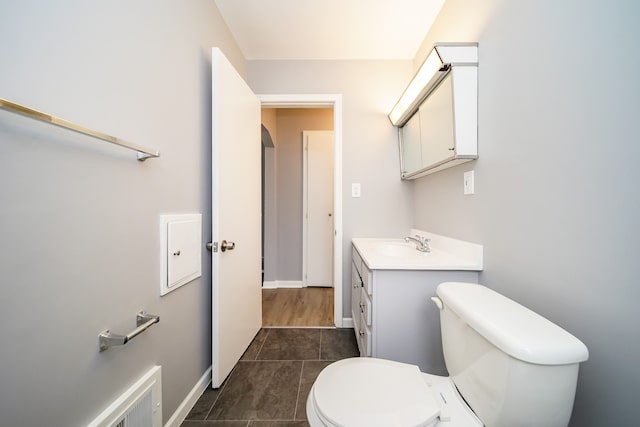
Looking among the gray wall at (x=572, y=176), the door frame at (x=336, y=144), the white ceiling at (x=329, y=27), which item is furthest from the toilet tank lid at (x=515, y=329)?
the white ceiling at (x=329, y=27)

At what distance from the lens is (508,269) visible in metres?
0.99

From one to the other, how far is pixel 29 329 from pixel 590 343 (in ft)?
4.84

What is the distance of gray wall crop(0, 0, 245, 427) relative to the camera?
553mm

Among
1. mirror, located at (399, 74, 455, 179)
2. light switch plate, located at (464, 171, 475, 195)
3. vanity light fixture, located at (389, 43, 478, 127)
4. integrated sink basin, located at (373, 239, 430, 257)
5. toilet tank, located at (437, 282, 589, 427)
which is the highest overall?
vanity light fixture, located at (389, 43, 478, 127)

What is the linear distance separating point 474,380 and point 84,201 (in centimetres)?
125

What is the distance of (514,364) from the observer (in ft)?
1.83

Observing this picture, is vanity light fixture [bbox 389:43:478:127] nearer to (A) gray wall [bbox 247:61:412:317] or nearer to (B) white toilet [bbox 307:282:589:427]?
(A) gray wall [bbox 247:61:412:317]

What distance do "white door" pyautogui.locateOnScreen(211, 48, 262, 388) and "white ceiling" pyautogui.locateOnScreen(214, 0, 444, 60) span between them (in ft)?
1.51

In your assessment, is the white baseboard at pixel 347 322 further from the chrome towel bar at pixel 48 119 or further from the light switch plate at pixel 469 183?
the chrome towel bar at pixel 48 119

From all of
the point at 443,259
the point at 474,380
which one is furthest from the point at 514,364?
the point at 443,259

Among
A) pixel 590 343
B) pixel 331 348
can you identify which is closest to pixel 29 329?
pixel 590 343

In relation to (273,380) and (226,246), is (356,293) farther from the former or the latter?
(226,246)

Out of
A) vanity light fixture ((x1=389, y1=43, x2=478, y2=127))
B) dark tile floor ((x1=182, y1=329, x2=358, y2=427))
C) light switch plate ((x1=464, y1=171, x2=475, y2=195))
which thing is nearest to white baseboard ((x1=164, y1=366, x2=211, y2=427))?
dark tile floor ((x1=182, y1=329, x2=358, y2=427))

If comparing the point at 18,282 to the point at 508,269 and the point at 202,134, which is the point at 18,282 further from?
the point at 508,269
